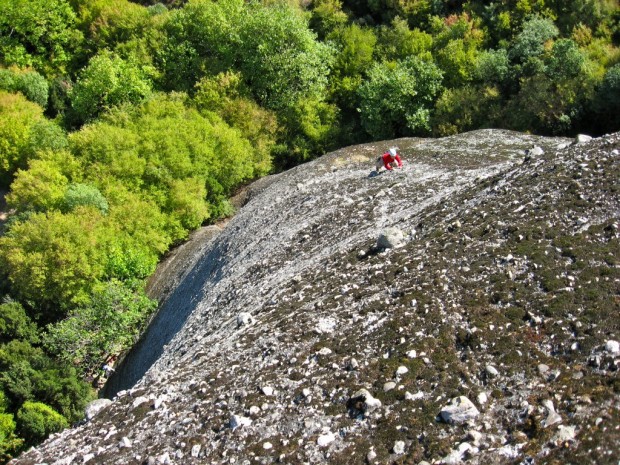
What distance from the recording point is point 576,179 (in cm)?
1977

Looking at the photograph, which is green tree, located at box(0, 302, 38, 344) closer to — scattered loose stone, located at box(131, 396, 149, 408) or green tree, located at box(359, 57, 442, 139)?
scattered loose stone, located at box(131, 396, 149, 408)

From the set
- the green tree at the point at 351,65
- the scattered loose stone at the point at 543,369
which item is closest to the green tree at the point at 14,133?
the green tree at the point at 351,65

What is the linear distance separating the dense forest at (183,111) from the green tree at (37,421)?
0.11 metres

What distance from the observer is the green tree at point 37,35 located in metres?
67.1

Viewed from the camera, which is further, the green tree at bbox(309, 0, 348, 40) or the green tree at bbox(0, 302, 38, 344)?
the green tree at bbox(309, 0, 348, 40)

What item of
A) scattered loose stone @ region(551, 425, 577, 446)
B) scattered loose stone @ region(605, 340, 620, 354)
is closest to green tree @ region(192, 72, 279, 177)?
scattered loose stone @ region(605, 340, 620, 354)

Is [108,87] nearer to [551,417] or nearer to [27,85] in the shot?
[27,85]

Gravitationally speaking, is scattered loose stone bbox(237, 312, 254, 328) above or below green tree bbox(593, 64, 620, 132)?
above

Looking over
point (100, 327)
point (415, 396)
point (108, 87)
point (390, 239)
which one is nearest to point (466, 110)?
point (390, 239)

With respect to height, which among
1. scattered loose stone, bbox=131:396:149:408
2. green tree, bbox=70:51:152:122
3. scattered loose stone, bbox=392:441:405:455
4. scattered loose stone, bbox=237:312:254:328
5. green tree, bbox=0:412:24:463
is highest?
green tree, bbox=70:51:152:122

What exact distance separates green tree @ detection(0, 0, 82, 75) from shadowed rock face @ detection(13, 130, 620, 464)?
184 feet

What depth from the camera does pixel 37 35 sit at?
2633 inches

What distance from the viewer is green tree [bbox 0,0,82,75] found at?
220ft

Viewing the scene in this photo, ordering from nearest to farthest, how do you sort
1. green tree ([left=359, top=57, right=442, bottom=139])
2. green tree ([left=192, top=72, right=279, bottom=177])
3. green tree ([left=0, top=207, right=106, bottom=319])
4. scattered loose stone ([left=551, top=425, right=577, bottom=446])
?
1. scattered loose stone ([left=551, top=425, right=577, bottom=446])
2. green tree ([left=0, top=207, right=106, bottom=319])
3. green tree ([left=359, top=57, right=442, bottom=139])
4. green tree ([left=192, top=72, right=279, bottom=177])
